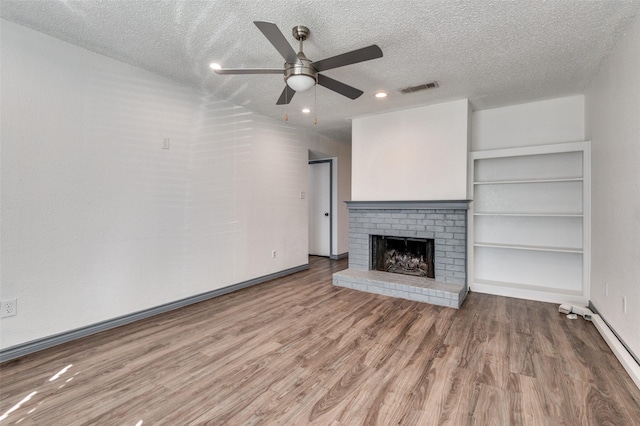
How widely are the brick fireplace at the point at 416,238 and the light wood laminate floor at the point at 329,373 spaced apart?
426 mm

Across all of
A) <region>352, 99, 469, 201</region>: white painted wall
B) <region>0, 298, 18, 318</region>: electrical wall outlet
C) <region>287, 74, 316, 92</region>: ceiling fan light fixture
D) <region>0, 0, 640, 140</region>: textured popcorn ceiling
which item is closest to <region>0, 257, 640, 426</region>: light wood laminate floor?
<region>0, 298, 18, 318</region>: electrical wall outlet

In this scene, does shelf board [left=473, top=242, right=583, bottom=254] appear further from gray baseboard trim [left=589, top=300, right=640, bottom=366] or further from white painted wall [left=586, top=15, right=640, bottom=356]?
gray baseboard trim [left=589, top=300, right=640, bottom=366]

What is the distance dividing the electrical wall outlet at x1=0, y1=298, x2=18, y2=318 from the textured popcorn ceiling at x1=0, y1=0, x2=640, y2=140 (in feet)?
6.84

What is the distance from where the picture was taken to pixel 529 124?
3680 mm

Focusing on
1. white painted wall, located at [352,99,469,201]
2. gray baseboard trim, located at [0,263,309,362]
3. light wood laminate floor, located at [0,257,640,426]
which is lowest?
light wood laminate floor, located at [0,257,640,426]

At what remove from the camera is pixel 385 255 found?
441 centimetres

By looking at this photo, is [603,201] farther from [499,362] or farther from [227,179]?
[227,179]

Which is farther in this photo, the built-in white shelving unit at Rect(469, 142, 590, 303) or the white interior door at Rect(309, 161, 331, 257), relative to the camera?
the white interior door at Rect(309, 161, 331, 257)

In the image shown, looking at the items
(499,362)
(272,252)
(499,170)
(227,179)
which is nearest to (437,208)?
(499,170)

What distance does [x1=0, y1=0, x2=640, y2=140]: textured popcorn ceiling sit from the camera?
1.97 meters

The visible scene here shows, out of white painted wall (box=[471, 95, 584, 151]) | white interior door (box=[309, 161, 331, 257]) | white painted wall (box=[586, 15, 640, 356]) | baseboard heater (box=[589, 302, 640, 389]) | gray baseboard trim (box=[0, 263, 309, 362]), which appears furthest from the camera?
white interior door (box=[309, 161, 331, 257])

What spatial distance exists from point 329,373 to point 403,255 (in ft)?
8.61

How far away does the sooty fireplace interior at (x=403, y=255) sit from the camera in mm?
3965

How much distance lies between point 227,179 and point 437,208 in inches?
108
